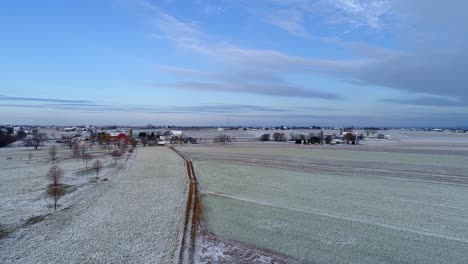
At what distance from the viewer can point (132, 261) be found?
12.5 metres

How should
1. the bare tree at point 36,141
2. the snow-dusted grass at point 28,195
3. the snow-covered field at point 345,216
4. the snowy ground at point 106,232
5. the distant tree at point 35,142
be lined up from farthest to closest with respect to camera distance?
the distant tree at point 35,142 → the bare tree at point 36,141 → the snow-dusted grass at point 28,195 → the snow-covered field at point 345,216 → the snowy ground at point 106,232

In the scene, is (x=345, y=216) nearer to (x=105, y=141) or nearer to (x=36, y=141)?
(x=105, y=141)

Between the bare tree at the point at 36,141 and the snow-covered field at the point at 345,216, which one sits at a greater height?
the bare tree at the point at 36,141

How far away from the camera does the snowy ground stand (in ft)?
42.8

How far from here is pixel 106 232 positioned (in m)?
15.8

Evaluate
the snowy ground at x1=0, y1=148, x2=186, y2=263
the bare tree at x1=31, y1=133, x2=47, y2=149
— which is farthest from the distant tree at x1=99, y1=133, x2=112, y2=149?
the snowy ground at x1=0, y1=148, x2=186, y2=263

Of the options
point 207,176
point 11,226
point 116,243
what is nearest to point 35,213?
point 11,226

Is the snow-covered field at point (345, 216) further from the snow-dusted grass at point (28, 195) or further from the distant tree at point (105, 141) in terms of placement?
the distant tree at point (105, 141)

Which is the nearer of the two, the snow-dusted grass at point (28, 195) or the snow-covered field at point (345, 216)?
the snow-covered field at point (345, 216)

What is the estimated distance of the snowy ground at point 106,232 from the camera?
13039 mm

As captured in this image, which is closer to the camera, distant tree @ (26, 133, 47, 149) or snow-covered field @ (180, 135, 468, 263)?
snow-covered field @ (180, 135, 468, 263)

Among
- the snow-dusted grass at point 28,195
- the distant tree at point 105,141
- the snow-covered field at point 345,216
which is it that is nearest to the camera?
the snow-covered field at point 345,216

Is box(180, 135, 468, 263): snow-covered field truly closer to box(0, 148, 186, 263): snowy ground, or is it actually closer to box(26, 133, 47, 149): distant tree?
box(0, 148, 186, 263): snowy ground

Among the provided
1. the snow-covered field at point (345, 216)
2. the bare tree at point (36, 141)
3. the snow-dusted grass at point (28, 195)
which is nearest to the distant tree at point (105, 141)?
the bare tree at point (36, 141)
